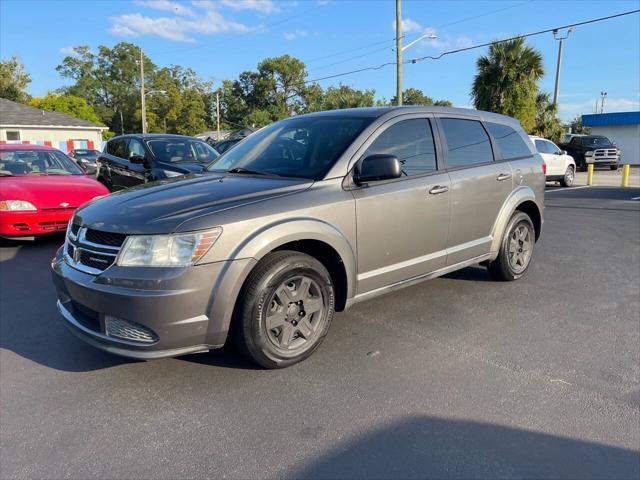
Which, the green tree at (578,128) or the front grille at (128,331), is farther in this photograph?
the green tree at (578,128)

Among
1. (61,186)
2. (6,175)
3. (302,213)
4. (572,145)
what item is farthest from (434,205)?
(572,145)

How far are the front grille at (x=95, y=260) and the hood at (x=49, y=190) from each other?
4.24 meters

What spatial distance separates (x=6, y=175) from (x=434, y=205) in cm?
666

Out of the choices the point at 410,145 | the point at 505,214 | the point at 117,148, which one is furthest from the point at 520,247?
the point at 117,148

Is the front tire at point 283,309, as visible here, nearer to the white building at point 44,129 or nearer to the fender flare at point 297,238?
the fender flare at point 297,238

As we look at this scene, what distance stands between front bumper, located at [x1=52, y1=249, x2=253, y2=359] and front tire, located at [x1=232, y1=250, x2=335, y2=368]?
126 millimetres

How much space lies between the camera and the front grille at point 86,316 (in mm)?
3080

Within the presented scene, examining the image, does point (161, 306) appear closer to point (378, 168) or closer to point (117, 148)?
point (378, 168)

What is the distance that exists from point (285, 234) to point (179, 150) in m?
7.01

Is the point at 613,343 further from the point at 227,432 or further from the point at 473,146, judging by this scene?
the point at 227,432

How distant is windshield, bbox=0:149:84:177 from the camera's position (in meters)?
7.66

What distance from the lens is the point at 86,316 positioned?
3.21m

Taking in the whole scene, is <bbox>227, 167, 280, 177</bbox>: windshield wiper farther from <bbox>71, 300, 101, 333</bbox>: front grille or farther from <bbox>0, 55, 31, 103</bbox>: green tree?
<bbox>0, 55, 31, 103</bbox>: green tree

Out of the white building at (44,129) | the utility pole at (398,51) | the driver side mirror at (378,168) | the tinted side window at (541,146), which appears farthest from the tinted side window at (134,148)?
the white building at (44,129)
